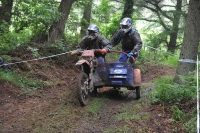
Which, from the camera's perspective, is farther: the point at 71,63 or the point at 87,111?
the point at 71,63

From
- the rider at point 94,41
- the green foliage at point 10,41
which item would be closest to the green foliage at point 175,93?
the rider at point 94,41

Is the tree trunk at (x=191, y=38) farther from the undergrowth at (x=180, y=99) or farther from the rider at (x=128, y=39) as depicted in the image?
the undergrowth at (x=180, y=99)

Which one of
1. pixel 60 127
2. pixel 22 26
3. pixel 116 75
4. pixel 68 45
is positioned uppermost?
pixel 22 26

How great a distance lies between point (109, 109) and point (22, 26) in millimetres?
5212

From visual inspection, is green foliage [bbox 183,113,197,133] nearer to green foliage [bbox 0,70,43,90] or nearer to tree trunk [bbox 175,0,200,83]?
tree trunk [bbox 175,0,200,83]

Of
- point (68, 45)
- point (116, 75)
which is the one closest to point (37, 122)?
point (116, 75)

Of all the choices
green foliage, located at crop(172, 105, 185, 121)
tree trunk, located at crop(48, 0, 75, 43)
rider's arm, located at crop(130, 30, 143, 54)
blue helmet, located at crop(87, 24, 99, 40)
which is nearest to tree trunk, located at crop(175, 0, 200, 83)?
rider's arm, located at crop(130, 30, 143, 54)

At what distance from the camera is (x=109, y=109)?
648 centimetres

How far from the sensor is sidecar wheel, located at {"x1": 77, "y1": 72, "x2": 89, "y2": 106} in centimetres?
626

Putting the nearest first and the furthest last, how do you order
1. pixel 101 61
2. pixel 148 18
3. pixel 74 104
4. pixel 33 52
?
pixel 74 104 < pixel 101 61 < pixel 33 52 < pixel 148 18

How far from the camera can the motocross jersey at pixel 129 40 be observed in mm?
7781

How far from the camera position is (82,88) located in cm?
656

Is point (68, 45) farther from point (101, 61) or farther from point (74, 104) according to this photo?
point (74, 104)

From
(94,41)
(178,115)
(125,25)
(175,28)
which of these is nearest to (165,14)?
(175,28)
